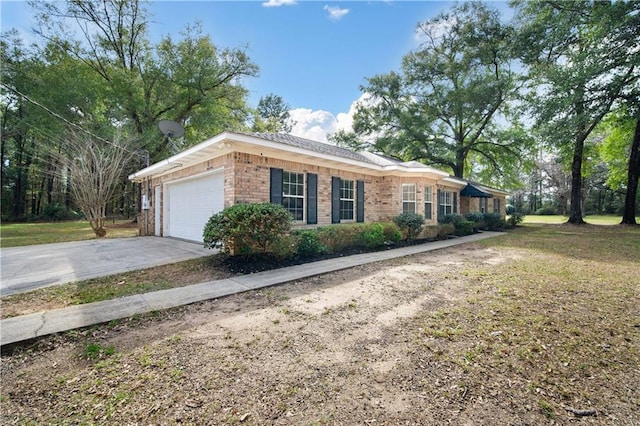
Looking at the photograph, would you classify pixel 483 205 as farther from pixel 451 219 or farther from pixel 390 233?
pixel 390 233

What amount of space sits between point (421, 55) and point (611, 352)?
957 inches

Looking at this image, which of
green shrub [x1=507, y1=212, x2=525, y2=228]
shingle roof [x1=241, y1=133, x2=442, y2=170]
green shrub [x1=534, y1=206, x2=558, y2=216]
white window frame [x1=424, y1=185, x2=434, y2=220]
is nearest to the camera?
shingle roof [x1=241, y1=133, x2=442, y2=170]

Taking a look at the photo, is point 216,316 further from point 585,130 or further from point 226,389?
point 585,130

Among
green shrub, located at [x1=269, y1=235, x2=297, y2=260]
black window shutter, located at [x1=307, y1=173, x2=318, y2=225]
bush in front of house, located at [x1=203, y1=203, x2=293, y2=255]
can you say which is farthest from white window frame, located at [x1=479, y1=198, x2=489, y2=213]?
bush in front of house, located at [x1=203, y1=203, x2=293, y2=255]

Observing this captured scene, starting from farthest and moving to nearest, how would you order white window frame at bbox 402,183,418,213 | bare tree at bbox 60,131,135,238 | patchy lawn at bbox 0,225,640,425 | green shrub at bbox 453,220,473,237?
green shrub at bbox 453,220,473,237
white window frame at bbox 402,183,418,213
bare tree at bbox 60,131,135,238
patchy lawn at bbox 0,225,640,425

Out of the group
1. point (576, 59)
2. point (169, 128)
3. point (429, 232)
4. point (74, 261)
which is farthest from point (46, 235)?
point (576, 59)

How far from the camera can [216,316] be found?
11.9 ft

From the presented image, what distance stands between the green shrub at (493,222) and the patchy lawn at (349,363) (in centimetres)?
1388

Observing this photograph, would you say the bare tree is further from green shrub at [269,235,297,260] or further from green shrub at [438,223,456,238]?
green shrub at [438,223,456,238]

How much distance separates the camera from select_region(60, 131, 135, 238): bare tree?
11.6 m

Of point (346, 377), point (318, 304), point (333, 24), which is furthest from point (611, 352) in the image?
point (333, 24)

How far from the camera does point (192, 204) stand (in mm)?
10055

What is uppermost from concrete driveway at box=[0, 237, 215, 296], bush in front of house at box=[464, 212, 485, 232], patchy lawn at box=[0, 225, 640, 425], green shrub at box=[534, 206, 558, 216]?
green shrub at box=[534, 206, 558, 216]

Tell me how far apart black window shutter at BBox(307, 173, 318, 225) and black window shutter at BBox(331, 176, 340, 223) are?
35.1 inches
